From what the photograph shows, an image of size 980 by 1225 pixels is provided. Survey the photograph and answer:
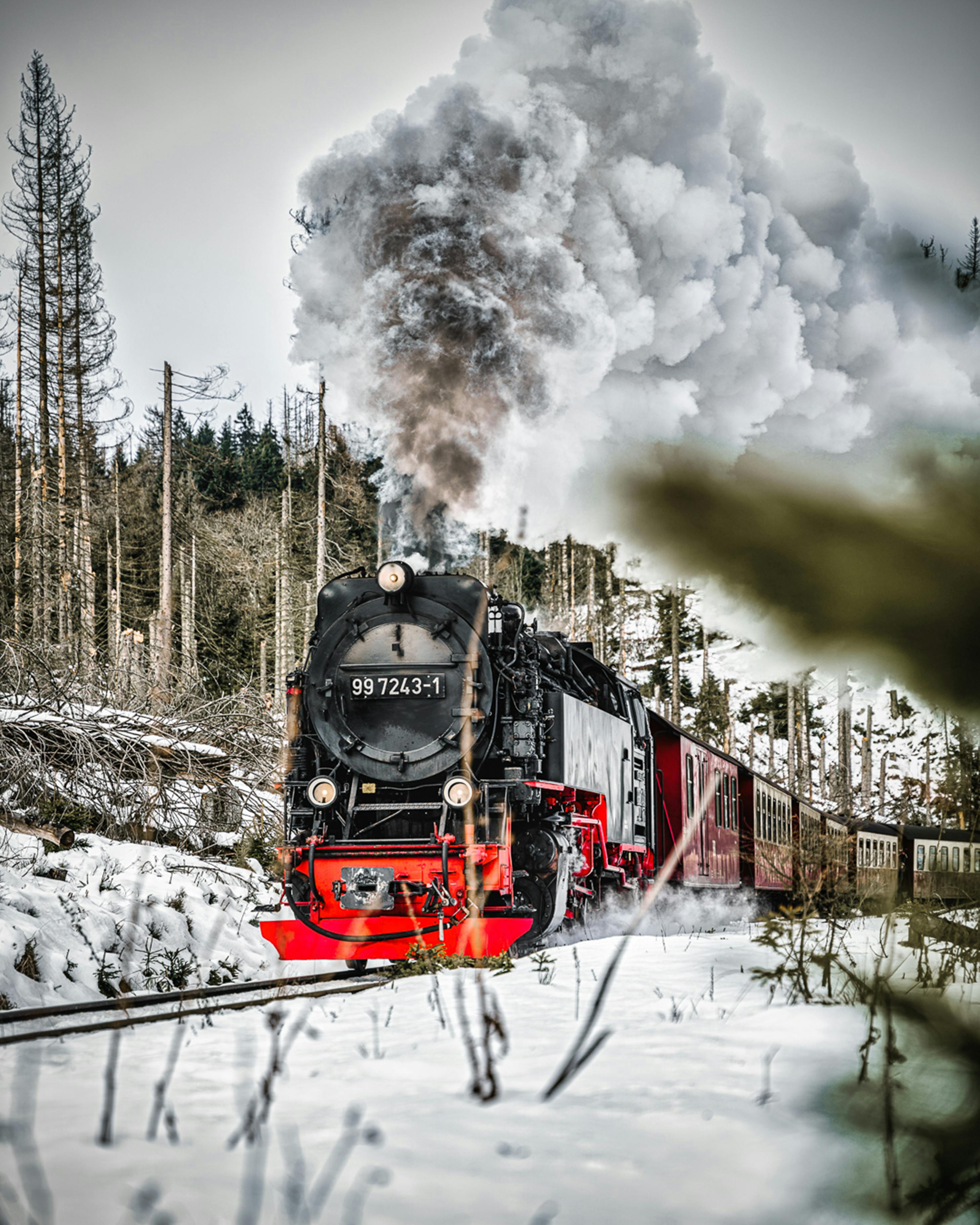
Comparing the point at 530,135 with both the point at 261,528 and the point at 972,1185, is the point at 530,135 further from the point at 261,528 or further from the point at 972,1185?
the point at 261,528

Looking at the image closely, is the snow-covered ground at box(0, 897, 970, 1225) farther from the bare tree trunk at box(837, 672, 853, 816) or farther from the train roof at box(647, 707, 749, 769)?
the bare tree trunk at box(837, 672, 853, 816)

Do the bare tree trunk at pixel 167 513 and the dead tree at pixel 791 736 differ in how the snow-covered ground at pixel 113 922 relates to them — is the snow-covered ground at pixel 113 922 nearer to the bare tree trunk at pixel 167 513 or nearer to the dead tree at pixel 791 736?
the bare tree trunk at pixel 167 513

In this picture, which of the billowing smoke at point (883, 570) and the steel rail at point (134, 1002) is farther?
the steel rail at point (134, 1002)

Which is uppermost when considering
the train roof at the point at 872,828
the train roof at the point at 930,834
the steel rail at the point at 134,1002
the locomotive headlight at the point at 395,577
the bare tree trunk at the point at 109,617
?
the bare tree trunk at the point at 109,617

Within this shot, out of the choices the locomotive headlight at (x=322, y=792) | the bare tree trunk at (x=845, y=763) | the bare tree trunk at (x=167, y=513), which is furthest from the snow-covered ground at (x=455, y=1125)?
the bare tree trunk at (x=845, y=763)

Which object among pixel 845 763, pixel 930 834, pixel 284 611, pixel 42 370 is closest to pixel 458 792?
pixel 930 834

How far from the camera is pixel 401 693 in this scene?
29.5ft

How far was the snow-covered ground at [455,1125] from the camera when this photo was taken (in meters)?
2.52

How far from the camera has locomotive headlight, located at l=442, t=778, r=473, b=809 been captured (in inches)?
331

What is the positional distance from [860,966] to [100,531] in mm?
26854

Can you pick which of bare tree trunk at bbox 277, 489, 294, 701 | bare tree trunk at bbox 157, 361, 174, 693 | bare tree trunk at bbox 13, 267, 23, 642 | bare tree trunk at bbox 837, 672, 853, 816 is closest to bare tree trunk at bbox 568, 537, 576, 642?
bare tree trunk at bbox 837, 672, 853, 816

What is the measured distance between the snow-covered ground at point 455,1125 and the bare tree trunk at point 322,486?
1889 centimetres

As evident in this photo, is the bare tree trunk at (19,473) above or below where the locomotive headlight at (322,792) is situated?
above

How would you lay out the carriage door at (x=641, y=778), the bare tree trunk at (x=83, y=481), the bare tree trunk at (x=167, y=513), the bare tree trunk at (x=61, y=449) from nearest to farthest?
the carriage door at (x=641, y=778) < the bare tree trunk at (x=61, y=449) < the bare tree trunk at (x=167, y=513) < the bare tree trunk at (x=83, y=481)
